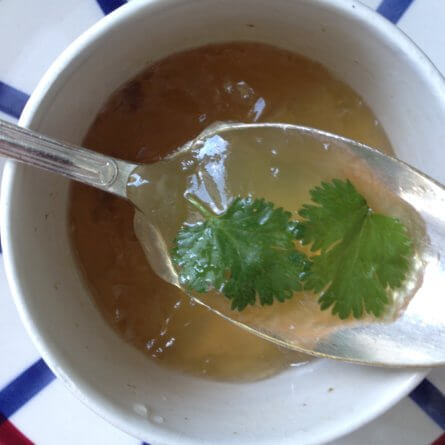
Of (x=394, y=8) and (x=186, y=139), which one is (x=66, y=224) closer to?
(x=186, y=139)

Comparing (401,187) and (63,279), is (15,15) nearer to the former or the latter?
(63,279)

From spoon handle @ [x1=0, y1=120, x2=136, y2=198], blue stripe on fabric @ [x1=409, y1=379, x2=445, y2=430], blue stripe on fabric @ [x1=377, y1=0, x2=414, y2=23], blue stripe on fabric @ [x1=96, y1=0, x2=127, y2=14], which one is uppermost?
blue stripe on fabric @ [x1=377, y1=0, x2=414, y2=23]

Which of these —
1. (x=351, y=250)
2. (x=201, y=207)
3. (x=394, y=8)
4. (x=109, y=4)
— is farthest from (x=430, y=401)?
(x=109, y=4)

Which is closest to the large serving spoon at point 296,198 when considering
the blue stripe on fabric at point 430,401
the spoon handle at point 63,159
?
the spoon handle at point 63,159

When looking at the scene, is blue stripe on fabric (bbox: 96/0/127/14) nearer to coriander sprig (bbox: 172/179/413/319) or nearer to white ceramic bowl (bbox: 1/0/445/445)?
white ceramic bowl (bbox: 1/0/445/445)

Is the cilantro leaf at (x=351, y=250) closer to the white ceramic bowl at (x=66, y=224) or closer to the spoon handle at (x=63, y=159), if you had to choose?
the white ceramic bowl at (x=66, y=224)

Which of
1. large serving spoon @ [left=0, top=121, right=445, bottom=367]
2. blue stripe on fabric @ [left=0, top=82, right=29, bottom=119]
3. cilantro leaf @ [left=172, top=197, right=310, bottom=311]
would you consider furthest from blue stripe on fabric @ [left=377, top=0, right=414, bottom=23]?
blue stripe on fabric @ [left=0, top=82, right=29, bottom=119]

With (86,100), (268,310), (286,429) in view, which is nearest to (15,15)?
(86,100)
